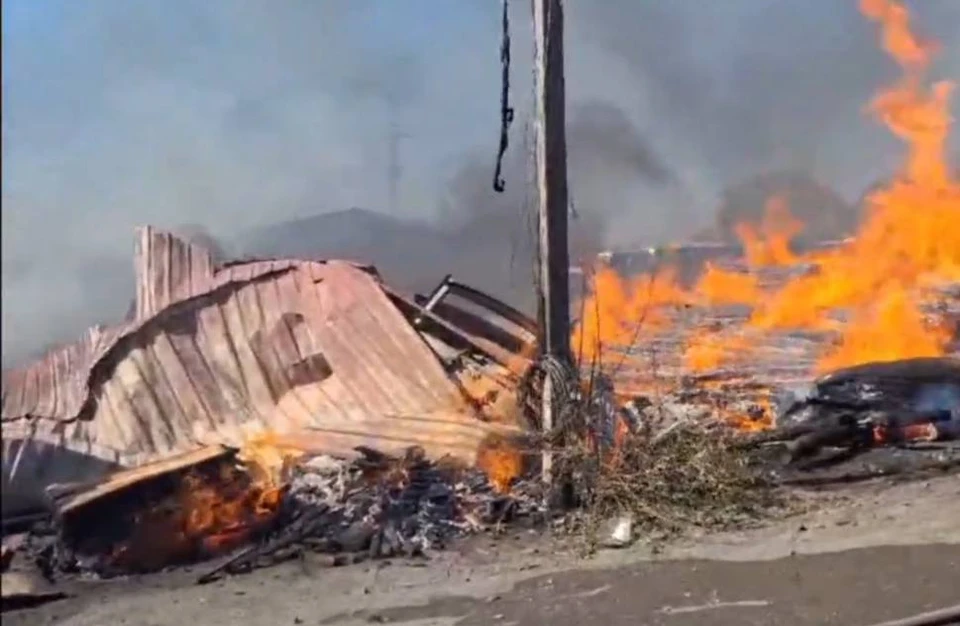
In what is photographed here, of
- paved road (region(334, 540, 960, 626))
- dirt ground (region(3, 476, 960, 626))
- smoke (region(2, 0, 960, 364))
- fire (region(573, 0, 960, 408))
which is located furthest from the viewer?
fire (region(573, 0, 960, 408))

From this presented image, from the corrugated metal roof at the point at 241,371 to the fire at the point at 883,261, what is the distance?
7.80 ft

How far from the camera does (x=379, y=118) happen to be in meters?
7.94

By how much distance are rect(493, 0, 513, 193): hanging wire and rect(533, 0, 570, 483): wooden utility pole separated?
185mm

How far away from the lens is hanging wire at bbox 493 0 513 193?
8.48 meters

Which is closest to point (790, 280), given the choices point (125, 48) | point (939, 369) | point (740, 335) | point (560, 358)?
point (740, 335)

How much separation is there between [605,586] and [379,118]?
10.2 ft

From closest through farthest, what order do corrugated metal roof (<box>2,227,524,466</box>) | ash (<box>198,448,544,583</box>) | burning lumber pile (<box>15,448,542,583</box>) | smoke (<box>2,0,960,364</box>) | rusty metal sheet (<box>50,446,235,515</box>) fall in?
smoke (<box>2,0,960,364</box>) < rusty metal sheet (<box>50,446,235,515</box>) < burning lumber pile (<box>15,448,542,583</box>) < corrugated metal roof (<box>2,227,524,466</box>) < ash (<box>198,448,544,583</box>)

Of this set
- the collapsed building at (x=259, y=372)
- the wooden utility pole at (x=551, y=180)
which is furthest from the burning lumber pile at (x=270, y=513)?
the wooden utility pole at (x=551, y=180)

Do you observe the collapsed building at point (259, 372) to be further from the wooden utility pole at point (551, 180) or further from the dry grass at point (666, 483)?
the dry grass at point (666, 483)

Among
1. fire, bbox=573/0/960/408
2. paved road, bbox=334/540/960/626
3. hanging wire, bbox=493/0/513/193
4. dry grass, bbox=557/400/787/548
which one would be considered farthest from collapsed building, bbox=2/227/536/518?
fire, bbox=573/0/960/408

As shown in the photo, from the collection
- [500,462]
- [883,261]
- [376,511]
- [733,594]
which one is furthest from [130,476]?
[883,261]

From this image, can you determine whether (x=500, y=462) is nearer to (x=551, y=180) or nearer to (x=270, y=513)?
(x=270, y=513)

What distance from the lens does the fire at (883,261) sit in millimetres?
9594

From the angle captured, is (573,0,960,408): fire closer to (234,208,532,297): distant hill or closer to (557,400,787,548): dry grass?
(557,400,787,548): dry grass
